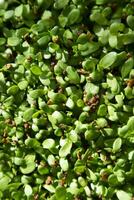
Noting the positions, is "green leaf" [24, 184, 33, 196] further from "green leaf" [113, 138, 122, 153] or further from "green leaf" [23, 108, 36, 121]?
"green leaf" [113, 138, 122, 153]

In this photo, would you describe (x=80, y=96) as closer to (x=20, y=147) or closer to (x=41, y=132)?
(x=41, y=132)

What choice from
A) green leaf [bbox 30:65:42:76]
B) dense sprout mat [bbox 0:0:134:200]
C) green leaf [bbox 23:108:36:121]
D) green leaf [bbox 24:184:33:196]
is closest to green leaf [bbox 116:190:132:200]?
dense sprout mat [bbox 0:0:134:200]

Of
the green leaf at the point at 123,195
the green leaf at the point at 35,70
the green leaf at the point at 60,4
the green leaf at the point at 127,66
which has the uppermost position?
the green leaf at the point at 60,4

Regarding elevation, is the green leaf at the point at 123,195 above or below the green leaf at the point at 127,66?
below

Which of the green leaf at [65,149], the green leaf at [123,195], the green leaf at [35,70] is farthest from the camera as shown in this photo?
the green leaf at [35,70]

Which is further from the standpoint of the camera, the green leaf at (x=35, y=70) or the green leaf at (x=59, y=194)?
the green leaf at (x=35, y=70)

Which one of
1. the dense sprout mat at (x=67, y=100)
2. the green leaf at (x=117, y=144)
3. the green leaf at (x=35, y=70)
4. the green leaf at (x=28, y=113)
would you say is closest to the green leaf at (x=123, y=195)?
the dense sprout mat at (x=67, y=100)

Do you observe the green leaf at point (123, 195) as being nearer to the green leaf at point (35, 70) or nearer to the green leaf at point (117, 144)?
the green leaf at point (117, 144)

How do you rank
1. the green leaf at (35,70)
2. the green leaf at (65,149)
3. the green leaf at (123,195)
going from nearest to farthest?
the green leaf at (123,195), the green leaf at (65,149), the green leaf at (35,70)
